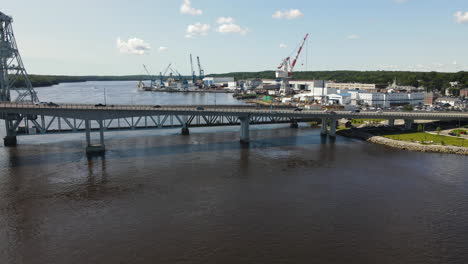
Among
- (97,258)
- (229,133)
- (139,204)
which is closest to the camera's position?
(97,258)

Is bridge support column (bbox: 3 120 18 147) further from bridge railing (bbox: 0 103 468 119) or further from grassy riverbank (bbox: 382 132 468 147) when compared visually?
grassy riverbank (bbox: 382 132 468 147)

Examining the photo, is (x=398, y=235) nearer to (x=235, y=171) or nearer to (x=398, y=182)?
(x=398, y=182)

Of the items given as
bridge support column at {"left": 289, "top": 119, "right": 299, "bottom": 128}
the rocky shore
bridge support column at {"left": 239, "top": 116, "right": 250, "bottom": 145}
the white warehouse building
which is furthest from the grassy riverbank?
the white warehouse building

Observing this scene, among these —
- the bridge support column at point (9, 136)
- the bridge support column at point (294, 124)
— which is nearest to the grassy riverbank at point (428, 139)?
the bridge support column at point (294, 124)

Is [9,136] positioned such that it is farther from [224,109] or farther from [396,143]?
[396,143]

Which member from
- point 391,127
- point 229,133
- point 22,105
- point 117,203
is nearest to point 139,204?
point 117,203

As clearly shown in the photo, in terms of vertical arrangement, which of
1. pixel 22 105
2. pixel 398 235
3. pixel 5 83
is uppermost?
pixel 5 83

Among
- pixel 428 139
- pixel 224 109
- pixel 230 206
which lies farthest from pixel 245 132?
pixel 428 139
